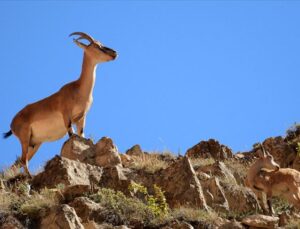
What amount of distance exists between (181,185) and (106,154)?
6.82ft

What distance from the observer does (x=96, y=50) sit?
20.5 m

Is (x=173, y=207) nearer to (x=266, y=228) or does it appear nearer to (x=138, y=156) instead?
(x=266, y=228)

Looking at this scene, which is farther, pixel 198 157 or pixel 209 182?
pixel 198 157

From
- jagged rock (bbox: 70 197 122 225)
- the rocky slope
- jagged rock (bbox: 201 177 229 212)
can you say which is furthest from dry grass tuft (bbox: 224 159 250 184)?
jagged rock (bbox: 70 197 122 225)

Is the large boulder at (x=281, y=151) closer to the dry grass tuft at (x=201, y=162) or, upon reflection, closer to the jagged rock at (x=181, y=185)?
the dry grass tuft at (x=201, y=162)

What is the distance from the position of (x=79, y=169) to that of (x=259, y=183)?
3.31 metres

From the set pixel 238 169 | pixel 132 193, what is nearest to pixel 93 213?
pixel 132 193

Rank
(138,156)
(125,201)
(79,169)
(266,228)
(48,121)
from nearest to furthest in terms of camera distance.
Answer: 1. (266,228)
2. (125,201)
3. (79,169)
4. (138,156)
5. (48,121)

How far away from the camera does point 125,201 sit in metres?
15.2

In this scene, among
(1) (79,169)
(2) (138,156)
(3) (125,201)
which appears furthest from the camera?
(2) (138,156)

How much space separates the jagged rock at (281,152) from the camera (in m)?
18.2

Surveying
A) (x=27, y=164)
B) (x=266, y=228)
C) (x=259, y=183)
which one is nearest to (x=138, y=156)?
(x=27, y=164)

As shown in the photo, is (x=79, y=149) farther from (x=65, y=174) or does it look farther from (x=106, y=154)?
(x=65, y=174)

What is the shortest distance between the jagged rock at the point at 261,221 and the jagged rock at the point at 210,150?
4.89 m
